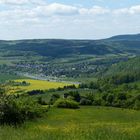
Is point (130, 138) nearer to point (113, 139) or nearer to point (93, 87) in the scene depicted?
point (113, 139)

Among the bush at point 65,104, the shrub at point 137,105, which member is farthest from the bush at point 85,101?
the bush at point 65,104

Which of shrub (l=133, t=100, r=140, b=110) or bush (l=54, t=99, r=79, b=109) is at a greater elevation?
bush (l=54, t=99, r=79, b=109)

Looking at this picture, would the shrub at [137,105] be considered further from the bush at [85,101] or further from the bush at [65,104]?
the bush at [65,104]

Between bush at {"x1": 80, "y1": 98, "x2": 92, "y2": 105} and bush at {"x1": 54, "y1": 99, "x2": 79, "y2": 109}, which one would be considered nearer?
bush at {"x1": 54, "y1": 99, "x2": 79, "y2": 109}

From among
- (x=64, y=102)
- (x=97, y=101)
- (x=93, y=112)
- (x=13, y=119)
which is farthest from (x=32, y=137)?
(x=97, y=101)

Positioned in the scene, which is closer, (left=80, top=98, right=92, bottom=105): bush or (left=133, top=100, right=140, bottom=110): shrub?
(left=133, top=100, right=140, bottom=110): shrub

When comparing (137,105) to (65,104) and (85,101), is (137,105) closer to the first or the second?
(85,101)

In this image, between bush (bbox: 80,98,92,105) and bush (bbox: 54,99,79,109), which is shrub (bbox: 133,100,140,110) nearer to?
bush (bbox: 80,98,92,105)

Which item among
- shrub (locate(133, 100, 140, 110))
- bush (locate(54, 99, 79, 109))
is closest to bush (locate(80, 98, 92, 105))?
shrub (locate(133, 100, 140, 110))

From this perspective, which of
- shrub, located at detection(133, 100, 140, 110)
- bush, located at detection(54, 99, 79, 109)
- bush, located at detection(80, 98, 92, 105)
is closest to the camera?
bush, located at detection(54, 99, 79, 109)

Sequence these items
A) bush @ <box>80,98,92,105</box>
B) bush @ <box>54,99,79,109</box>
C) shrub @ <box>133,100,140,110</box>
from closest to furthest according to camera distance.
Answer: bush @ <box>54,99,79,109</box>
shrub @ <box>133,100,140,110</box>
bush @ <box>80,98,92,105</box>

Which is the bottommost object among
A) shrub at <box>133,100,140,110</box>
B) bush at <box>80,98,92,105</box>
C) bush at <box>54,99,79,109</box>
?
shrub at <box>133,100,140,110</box>
